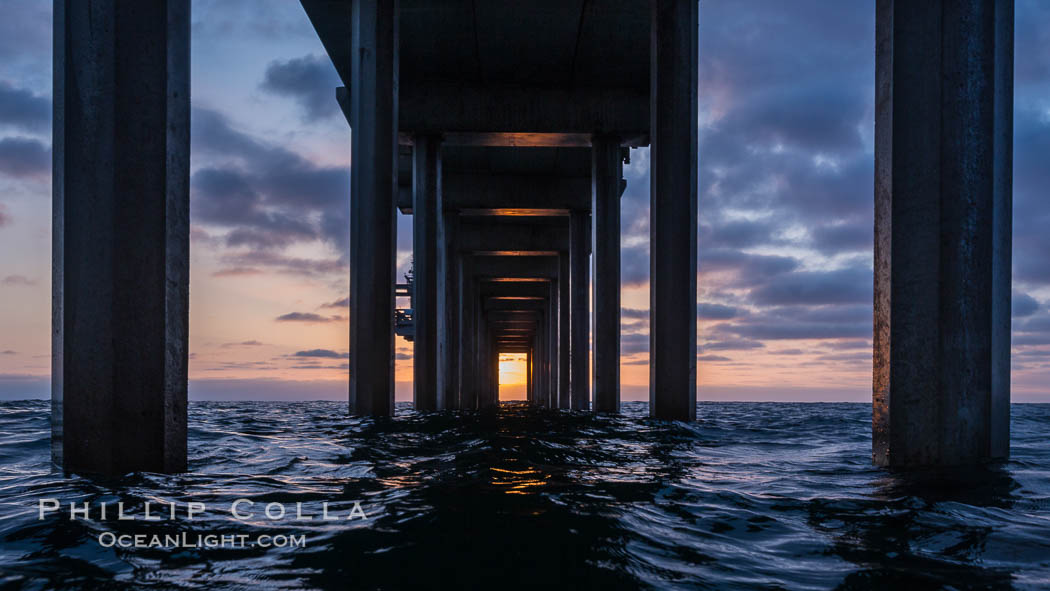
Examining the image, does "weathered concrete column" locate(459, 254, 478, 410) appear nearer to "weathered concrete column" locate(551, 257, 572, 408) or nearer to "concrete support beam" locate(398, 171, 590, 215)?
"weathered concrete column" locate(551, 257, 572, 408)

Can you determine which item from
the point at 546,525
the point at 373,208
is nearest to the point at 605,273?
the point at 373,208

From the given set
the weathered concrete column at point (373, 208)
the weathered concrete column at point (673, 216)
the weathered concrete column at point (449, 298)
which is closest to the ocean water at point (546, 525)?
the weathered concrete column at point (673, 216)

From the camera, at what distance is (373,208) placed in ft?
43.2

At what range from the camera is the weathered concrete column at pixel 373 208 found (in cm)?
1299

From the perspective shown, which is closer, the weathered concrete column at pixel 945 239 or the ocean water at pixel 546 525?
the ocean water at pixel 546 525

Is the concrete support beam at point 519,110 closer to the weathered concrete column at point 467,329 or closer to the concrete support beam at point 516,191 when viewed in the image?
the concrete support beam at point 516,191

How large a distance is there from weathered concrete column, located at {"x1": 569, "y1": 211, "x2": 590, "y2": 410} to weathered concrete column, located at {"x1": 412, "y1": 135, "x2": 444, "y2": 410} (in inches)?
217

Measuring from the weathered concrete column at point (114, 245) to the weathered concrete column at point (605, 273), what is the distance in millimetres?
14618

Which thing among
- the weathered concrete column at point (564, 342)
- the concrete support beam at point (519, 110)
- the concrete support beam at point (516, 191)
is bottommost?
the weathered concrete column at point (564, 342)

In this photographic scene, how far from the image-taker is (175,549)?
301 cm

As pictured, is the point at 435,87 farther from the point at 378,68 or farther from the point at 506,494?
the point at 506,494

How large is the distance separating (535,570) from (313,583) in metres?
0.77

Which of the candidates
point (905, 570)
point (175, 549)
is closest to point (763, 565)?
point (905, 570)

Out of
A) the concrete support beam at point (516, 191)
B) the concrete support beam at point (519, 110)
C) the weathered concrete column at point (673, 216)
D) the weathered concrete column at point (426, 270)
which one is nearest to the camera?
the weathered concrete column at point (673, 216)
